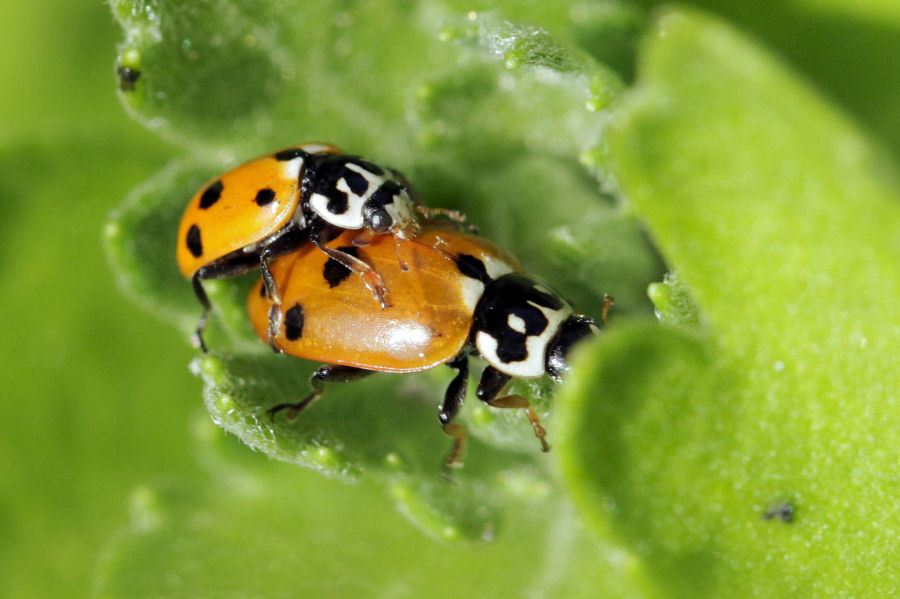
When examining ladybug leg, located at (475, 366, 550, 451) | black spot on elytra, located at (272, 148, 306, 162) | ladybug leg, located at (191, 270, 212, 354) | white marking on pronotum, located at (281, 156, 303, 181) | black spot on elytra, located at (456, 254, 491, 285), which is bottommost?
ladybug leg, located at (191, 270, 212, 354)

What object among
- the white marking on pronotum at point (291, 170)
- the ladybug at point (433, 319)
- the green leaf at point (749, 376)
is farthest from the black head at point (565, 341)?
the white marking on pronotum at point (291, 170)

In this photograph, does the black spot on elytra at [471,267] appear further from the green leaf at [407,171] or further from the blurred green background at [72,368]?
the blurred green background at [72,368]

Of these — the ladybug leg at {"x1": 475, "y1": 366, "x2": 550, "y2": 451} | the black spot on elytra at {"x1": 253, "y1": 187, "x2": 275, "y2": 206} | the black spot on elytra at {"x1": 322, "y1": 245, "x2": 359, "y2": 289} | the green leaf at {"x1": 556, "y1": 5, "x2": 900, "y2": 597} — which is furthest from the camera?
the black spot on elytra at {"x1": 253, "y1": 187, "x2": 275, "y2": 206}

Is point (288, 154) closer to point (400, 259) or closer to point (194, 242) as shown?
point (194, 242)

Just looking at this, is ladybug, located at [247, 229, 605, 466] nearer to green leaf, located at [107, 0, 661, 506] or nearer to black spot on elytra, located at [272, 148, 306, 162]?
green leaf, located at [107, 0, 661, 506]

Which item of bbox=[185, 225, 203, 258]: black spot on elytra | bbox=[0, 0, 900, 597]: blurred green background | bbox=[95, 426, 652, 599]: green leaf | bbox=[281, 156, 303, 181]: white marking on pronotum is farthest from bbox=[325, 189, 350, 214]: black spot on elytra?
bbox=[0, 0, 900, 597]: blurred green background

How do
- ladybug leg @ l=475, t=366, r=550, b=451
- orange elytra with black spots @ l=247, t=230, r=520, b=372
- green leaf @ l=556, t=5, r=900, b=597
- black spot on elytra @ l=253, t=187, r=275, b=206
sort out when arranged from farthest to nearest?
black spot on elytra @ l=253, t=187, r=275, b=206
orange elytra with black spots @ l=247, t=230, r=520, b=372
ladybug leg @ l=475, t=366, r=550, b=451
green leaf @ l=556, t=5, r=900, b=597

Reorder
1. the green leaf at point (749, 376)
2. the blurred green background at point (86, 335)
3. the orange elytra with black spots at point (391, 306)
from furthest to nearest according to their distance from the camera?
the blurred green background at point (86, 335)
the orange elytra with black spots at point (391, 306)
the green leaf at point (749, 376)
